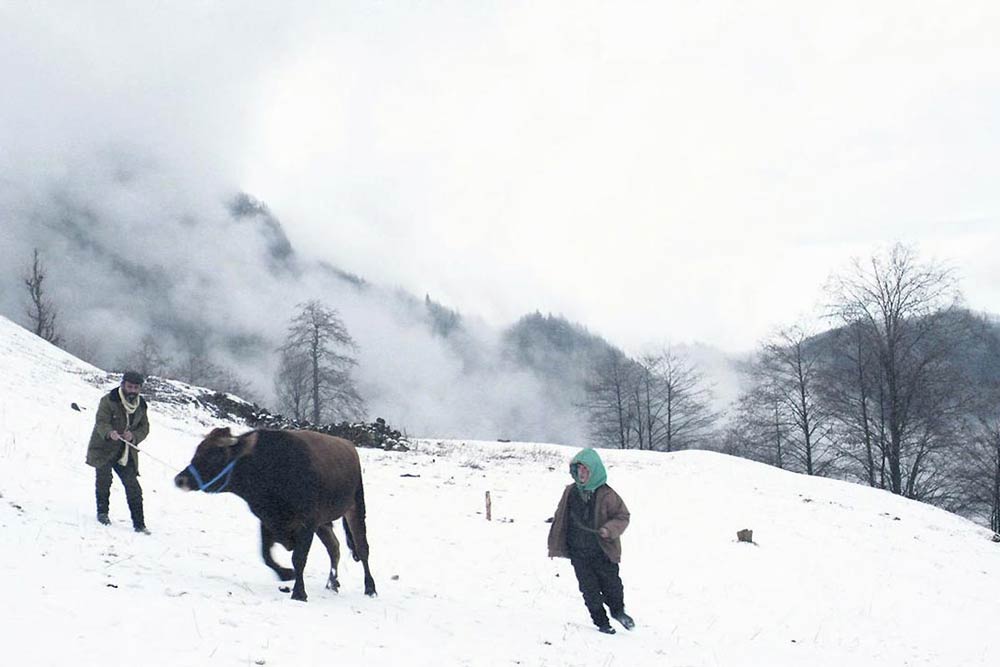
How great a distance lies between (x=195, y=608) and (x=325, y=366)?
4327cm

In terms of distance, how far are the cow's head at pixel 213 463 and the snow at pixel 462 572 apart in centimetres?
94

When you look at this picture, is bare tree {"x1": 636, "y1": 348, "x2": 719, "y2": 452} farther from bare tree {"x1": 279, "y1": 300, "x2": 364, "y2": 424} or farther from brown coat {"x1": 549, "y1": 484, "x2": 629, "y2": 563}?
brown coat {"x1": 549, "y1": 484, "x2": 629, "y2": 563}

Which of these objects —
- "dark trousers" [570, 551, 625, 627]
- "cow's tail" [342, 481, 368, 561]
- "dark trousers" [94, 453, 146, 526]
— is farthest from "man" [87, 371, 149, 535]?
"dark trousers" [570, 551, 625, 627]

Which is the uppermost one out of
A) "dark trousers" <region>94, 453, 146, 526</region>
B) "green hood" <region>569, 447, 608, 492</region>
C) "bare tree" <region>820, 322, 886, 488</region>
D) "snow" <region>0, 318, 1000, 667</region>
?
"bare tree" <region>820, 322, 886, 488</region>

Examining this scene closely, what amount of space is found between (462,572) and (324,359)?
37.7 metres

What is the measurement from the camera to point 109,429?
8539mm

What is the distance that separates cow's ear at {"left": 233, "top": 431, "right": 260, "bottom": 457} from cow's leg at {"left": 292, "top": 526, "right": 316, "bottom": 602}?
1.02 m

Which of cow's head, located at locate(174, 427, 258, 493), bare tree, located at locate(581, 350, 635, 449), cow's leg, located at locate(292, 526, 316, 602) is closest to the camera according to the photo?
cow's leg, located at locate(292, 526, 316, 602)

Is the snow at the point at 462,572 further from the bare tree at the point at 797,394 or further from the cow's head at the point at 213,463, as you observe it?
the bare tree at the point at 797,394

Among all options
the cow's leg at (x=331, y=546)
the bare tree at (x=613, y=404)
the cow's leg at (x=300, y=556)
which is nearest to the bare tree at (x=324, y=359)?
the bare tree at (x=613, y=404)

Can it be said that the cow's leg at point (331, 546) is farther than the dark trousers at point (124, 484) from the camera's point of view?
No

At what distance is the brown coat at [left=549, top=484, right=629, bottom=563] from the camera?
25.2 ft

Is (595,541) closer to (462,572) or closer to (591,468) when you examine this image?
(591,468)

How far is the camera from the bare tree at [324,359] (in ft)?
150
